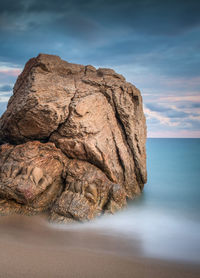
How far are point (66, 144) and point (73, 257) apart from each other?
377 cm

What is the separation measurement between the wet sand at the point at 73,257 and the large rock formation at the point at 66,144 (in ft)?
2.79

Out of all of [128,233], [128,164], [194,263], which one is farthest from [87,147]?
[194,263]

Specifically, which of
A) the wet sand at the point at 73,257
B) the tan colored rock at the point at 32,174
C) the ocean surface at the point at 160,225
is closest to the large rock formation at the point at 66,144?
the tan colored rock at the point at 32,174

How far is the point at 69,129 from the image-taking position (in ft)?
24.4

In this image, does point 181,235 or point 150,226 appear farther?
point 150,226

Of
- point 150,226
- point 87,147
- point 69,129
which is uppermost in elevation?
point 69,129

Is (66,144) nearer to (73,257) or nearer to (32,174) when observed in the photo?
(32,174)

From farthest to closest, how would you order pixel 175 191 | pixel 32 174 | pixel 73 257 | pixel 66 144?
pixel 175 191
pixel 66 144
pixel 32 174
pixel 73 257

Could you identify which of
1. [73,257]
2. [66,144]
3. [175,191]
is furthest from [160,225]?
[175,191]

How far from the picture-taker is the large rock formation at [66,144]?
6676 millimetres

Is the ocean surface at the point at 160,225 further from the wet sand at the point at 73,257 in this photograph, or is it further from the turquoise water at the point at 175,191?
the wet sand at the point at 73,257

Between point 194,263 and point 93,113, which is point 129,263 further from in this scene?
point 93,113

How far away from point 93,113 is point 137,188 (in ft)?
12.6

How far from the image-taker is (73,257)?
15.0 ft
